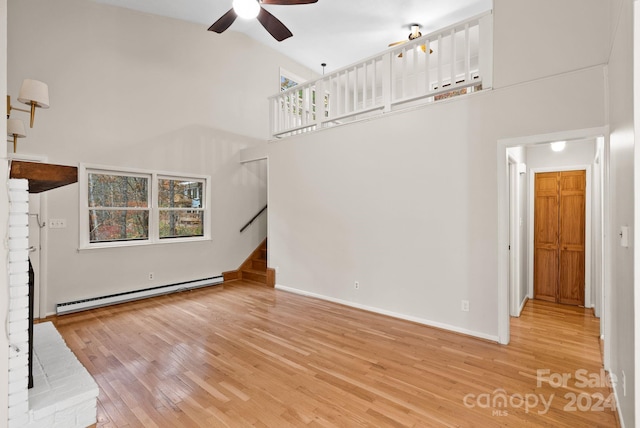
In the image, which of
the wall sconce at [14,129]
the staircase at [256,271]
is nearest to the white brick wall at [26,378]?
the wall sconce at [14,129]

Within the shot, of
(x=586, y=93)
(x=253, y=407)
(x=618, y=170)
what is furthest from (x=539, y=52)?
(x=253, y=407)

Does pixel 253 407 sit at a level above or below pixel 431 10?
below

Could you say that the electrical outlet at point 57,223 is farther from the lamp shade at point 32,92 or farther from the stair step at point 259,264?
the stair step at point 259,264

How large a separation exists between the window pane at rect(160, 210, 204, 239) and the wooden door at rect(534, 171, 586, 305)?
5674 millimetres

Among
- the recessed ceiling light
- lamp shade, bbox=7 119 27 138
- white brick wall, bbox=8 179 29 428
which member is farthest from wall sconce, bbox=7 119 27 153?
the recessed ceiling light

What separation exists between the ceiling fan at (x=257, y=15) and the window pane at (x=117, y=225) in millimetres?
3108

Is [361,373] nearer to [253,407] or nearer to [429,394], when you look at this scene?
[429,394]

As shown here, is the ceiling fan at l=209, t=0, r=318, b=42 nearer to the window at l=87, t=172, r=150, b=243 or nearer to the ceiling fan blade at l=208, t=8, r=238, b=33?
the ceiling fan blade at l=208, t=8, r=238, b=33

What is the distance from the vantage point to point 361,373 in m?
2.67

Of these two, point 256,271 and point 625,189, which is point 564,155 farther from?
point 256,271

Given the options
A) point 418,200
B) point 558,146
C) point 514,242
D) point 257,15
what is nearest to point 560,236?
point 514,242

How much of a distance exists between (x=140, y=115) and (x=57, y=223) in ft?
6.44

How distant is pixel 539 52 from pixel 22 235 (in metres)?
4.30

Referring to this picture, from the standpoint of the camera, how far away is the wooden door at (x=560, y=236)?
4570 mm
